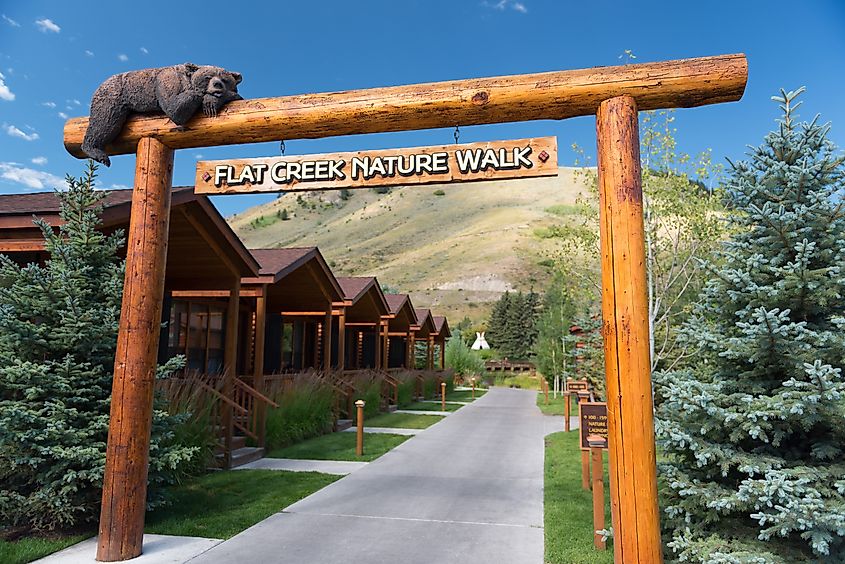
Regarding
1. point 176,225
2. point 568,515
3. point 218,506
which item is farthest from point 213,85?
point 568,515

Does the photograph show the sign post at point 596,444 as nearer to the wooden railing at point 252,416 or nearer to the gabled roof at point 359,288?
the wooden railing at point 252,416

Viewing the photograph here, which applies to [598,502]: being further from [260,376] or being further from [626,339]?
[260,376]

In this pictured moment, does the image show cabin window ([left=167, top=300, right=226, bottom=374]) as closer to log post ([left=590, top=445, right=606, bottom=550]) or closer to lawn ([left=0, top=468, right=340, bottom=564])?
lawn ([left=0, top=468, right=340, bottom=564])

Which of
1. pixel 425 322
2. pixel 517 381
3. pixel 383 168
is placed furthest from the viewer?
pixel 517 381

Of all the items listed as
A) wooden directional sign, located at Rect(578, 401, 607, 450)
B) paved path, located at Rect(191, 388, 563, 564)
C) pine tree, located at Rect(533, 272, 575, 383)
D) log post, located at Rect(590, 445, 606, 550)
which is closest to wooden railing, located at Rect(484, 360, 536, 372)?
pine tree, located at Rect(533, 272, 575, 383)

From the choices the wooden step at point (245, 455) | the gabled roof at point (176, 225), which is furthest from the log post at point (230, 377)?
the gabled roof at point (176, 225)

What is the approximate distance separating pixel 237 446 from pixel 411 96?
25.7ft

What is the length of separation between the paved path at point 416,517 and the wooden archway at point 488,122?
4.29 ft

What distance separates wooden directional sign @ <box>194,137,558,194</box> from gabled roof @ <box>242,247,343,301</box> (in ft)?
20.1

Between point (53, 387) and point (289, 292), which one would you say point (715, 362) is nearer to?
point (53, 387)

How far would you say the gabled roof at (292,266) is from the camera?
12.0m

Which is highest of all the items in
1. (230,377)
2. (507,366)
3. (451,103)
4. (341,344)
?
(451,103)

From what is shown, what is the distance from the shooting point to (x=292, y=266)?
12883 millimetres

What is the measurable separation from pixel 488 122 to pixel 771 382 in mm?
3005
